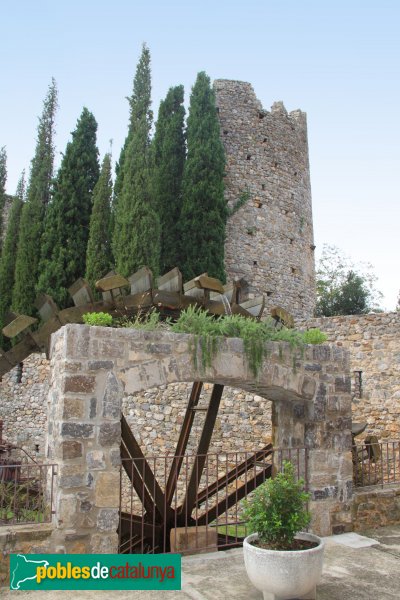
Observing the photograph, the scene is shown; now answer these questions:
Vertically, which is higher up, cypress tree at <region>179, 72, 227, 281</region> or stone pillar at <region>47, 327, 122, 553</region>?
cypress tree at <region>179, 72, 227, 281</region>

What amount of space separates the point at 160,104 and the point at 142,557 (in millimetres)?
16318

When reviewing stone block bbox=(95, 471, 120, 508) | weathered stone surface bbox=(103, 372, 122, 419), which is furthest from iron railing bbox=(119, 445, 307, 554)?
weathered stone surface bbox=(103, 372, 122, 419)

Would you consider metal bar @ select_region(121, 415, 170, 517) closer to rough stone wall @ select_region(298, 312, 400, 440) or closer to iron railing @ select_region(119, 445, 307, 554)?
iron railing @ select_region(119, 445, 307, 554)

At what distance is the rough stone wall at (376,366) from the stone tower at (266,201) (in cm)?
572

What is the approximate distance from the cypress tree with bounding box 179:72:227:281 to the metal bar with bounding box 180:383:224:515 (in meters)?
8.46

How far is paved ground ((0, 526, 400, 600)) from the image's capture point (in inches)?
172

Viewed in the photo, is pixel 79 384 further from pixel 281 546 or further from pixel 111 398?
pixel 281 546

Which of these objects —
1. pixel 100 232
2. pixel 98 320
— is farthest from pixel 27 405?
pixel 98 320

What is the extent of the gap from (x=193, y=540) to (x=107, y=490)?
1.49 m

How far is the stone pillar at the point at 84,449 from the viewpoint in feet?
15.8

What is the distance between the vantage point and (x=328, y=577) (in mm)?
4879

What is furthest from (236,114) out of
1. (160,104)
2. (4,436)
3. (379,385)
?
(4,436)

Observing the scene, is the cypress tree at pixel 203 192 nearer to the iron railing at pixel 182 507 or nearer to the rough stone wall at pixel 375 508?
the iron railing at pixel 182 507

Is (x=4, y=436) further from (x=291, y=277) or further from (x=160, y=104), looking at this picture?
(x=160, y=104)
